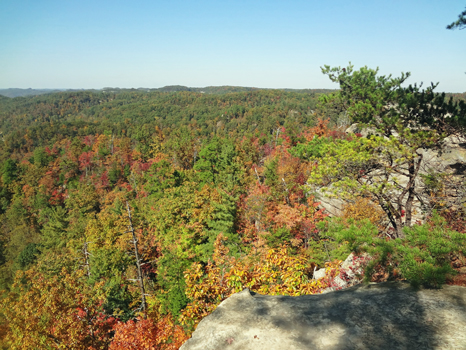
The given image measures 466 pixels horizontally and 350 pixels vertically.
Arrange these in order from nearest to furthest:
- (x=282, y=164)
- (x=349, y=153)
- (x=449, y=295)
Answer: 1. (x=449, y=295)
2. (x=349, y=153)
3. (x=282, y=164)

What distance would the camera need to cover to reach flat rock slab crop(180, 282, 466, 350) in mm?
4691

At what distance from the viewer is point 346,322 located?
5.23 m

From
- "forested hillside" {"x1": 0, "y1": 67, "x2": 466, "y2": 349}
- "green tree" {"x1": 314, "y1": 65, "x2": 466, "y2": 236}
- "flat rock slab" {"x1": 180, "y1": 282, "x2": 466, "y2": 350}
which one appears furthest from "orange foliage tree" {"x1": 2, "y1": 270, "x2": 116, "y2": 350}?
"green tree" {"x1": 314, "y1": 65, "x2": 466, "y2": 236}

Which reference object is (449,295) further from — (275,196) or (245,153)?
Answer: (245,153)

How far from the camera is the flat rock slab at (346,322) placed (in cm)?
469

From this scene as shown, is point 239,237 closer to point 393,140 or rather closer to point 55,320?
point 55,320

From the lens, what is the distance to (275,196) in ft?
92.0

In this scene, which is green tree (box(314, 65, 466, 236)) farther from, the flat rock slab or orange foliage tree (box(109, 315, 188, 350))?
orange foliage tree (box(109, 315, 188, 350))

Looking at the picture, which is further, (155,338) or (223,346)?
(155,338)

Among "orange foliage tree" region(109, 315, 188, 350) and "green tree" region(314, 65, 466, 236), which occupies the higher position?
"green tree" region(314, 65, 466, 236)

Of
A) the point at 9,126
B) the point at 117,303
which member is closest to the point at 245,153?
the point at 117,303

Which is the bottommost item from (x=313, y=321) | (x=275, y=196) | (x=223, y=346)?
(x=275, y=196)

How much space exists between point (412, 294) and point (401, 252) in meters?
0.95

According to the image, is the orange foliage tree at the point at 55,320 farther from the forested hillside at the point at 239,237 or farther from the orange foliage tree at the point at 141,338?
the orange foliage tree at the point at 141,338
